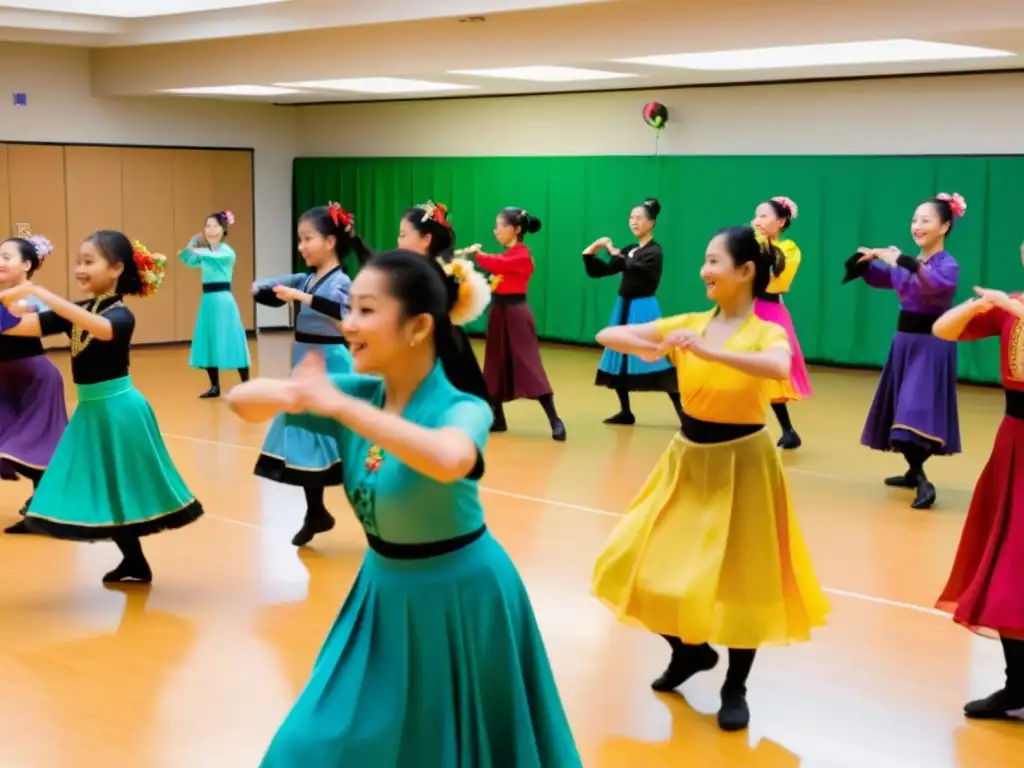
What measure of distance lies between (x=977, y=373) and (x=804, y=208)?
6.63 feet

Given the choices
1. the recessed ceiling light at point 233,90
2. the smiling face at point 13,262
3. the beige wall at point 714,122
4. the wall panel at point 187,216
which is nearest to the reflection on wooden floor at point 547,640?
the smiling face at point 13,262

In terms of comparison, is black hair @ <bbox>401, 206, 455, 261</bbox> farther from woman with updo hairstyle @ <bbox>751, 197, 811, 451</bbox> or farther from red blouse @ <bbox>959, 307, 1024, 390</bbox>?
red blouse @ <bbox>959, 307, 1024, 390</bbox>

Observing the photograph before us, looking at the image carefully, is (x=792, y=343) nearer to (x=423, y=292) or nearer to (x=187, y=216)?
(x=423, y=292)

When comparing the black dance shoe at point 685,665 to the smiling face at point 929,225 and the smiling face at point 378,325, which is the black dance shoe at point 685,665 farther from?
the smiling face at point 929,225

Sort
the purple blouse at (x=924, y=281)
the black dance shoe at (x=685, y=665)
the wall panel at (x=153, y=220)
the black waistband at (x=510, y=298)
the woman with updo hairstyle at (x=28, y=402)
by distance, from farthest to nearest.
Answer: the wall panel at (x=153, y=220), the black waistband at (x=510, y=298), the purple blouse at (x=924, y=281), the woman with updo hairstyle at (x=28, y=402), the black dance shoe at (x=685, y=665)

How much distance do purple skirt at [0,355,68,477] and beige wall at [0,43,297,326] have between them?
23.9 ft

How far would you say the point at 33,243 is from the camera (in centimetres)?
572

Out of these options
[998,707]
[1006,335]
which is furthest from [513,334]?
[998,707]

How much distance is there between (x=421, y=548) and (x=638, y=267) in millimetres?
6262

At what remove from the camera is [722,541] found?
3623 mm

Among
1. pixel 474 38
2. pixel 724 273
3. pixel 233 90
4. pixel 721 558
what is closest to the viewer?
pixel 721 558

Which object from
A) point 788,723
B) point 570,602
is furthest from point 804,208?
point 788,723

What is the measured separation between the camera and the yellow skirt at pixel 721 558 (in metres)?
3.61

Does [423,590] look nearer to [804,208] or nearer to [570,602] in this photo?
[570,602]
